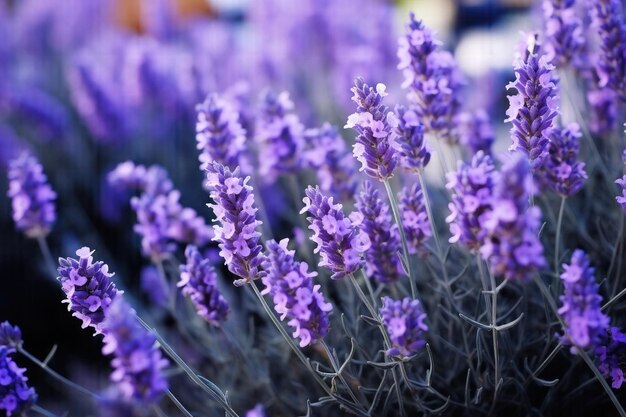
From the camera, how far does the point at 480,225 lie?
105cm

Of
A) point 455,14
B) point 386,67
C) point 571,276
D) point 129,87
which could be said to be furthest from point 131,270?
point 455,14

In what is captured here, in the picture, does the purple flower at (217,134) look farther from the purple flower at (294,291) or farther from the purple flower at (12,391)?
the purple flower at (12,391)

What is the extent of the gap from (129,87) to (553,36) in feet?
5.97

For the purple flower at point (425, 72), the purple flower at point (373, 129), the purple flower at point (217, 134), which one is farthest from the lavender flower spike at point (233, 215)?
the purple flower at point (425, 72)

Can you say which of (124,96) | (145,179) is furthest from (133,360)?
(124,96)

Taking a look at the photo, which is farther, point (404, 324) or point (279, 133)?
point (279, 133)

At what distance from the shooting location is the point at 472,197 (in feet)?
3.38

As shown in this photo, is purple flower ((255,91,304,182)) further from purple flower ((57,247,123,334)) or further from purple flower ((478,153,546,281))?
purple flower ((478,153,546,281))

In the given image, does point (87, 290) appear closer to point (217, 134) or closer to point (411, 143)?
point (217, 134)

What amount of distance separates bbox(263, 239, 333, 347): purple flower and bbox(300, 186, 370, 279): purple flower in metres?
0.07

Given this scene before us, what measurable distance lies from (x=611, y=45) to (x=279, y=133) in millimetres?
804

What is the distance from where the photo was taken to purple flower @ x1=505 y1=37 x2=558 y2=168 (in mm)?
1208

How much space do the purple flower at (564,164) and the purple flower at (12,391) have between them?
1078mm

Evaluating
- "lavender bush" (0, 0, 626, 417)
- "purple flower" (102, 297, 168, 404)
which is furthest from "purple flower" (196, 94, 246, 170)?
"purple flower" (102, 297, 168, 404)
